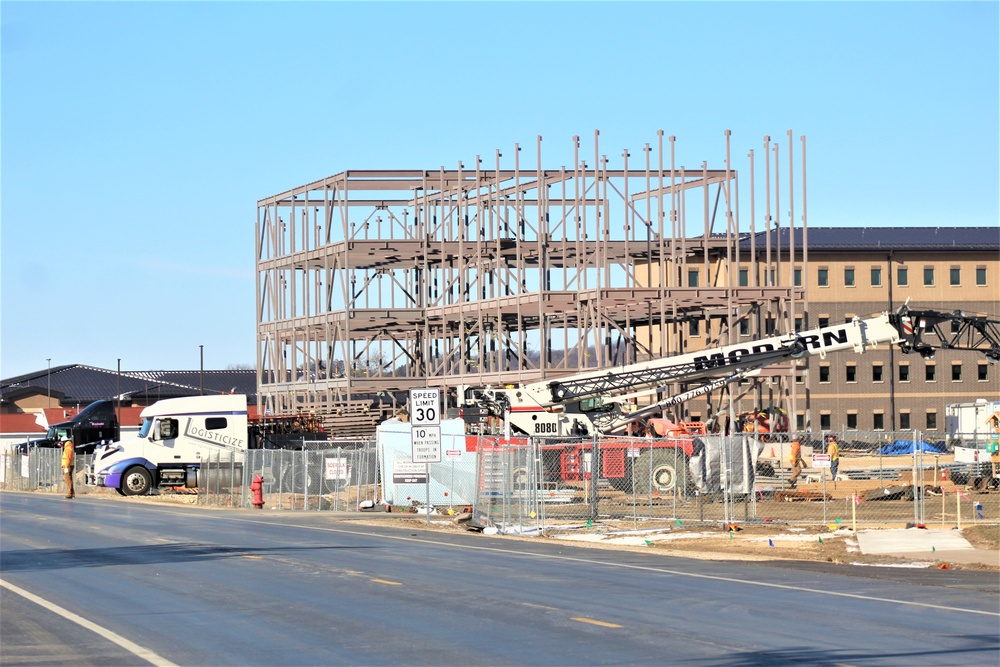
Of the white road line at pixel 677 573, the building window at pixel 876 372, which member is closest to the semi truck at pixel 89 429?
the white road line at pixel 677 573

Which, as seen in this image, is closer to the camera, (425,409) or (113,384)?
(425,409)

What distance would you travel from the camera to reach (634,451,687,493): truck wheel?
34562mm

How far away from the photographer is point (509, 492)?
28.1m

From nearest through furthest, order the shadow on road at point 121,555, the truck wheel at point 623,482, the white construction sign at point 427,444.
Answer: the shadow on road at point 121,555 < the white construction sign at point 427,444 < the truck wheel at point 623,482

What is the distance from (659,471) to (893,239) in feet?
223

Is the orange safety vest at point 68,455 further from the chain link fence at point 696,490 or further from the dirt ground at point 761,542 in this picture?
the dirt ground at point 761,542

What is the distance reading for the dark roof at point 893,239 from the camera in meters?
95.3

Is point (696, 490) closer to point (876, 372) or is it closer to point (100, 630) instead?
point (100, 630)

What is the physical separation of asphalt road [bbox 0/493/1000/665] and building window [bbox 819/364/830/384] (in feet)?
242

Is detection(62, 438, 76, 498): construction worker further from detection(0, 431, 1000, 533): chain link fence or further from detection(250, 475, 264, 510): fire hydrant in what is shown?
detection(250, 475, 264, 510): fire hydrant

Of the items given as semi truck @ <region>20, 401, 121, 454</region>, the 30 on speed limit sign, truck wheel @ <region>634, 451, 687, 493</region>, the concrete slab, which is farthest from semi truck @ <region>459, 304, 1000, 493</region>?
semi truck @ <region>20, 401, 121, 454</region>

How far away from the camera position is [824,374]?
95.2m

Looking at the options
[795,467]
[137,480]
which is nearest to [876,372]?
[137,480]

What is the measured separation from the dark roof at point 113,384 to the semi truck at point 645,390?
77898mm
